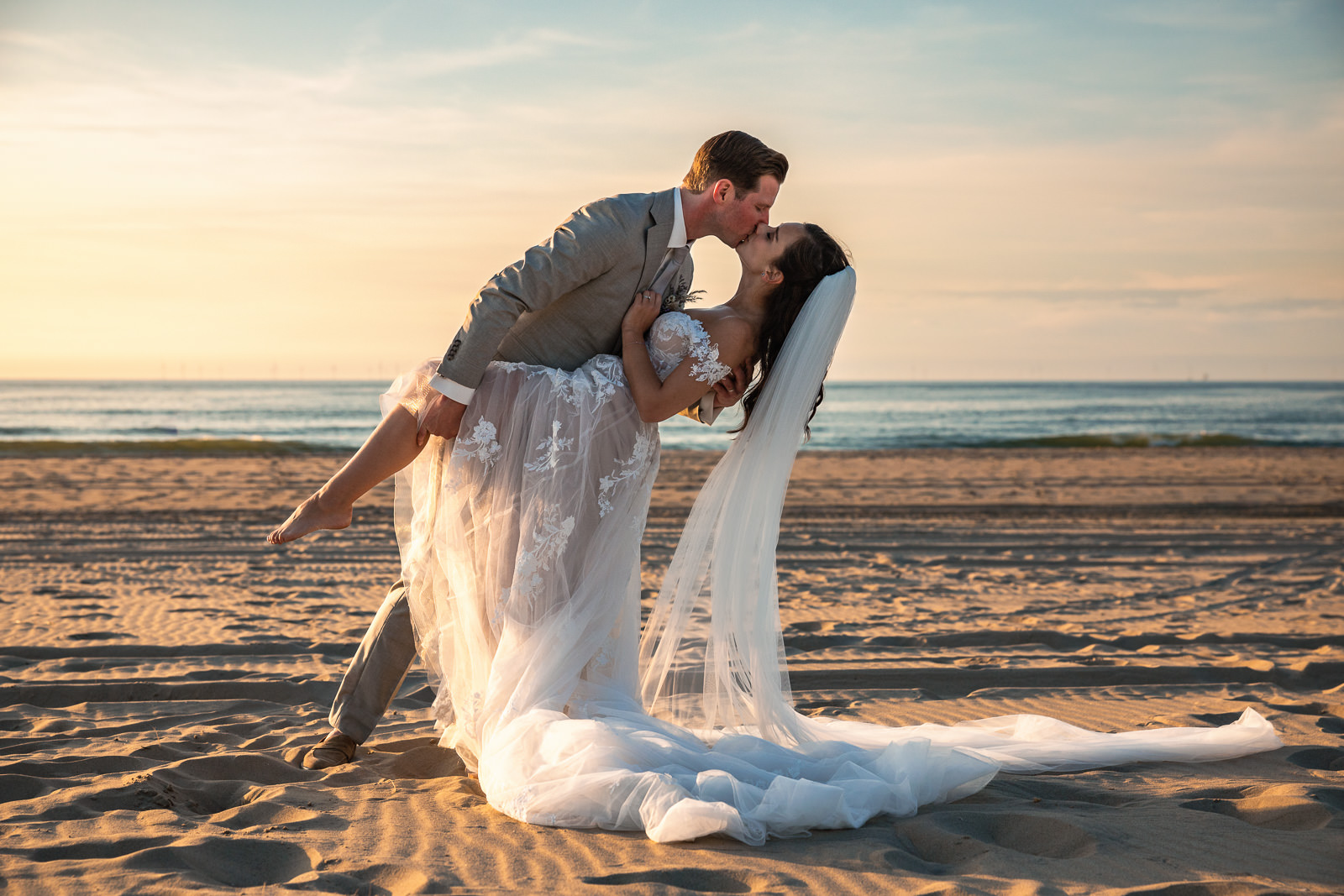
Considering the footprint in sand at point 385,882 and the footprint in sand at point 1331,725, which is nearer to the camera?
the footprint in sand at point 385,882

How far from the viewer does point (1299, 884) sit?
7.71 feet

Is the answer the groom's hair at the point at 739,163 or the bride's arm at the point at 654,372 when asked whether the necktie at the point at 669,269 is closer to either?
the bride's arm at the point at 654,372

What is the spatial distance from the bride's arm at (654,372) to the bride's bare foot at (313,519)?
108 centimetres

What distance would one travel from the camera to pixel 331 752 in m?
3.34

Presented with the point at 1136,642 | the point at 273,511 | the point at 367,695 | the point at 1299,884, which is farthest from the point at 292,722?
the point at 273,511

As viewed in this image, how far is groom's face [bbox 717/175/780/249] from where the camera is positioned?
127 inches

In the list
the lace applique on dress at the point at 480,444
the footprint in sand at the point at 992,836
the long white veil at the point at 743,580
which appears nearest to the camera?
the footprint in sand at the point at 992,836

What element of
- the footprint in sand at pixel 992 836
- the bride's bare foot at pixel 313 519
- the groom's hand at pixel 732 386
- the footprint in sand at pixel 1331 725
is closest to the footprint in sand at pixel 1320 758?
the footprint in sand at pixel 1331 725

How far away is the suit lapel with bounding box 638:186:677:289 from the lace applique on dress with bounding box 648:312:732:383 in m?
0.19

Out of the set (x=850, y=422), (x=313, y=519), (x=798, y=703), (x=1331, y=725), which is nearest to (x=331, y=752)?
(x=313, y=519)

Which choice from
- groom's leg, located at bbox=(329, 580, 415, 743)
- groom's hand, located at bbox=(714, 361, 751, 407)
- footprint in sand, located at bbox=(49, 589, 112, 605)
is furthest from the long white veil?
footprint in sand, located at bbox=(49, 589, 112, 605)

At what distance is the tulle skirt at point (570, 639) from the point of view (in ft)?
9.45

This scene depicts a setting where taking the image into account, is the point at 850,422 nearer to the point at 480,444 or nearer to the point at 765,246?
the point at 765,246

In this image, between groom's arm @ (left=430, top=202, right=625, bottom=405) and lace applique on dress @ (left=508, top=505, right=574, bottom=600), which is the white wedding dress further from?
groom's arm @ (left=430, top=202, right=625, bottom=405)
